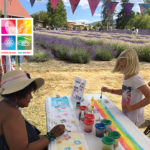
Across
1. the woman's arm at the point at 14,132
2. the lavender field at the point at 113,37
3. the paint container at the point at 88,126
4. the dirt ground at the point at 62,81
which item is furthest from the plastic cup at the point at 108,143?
the lavender field at the point at 113,37

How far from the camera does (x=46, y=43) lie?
1169 centimetres

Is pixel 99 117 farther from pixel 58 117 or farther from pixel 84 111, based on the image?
pixel 58 117

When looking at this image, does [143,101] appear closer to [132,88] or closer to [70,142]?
[132,88]

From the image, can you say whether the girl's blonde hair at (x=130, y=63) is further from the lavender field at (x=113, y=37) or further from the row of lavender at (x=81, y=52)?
the lavender field at (x=113, y=37)

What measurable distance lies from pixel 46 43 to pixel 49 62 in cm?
311

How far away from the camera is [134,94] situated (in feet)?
6.88

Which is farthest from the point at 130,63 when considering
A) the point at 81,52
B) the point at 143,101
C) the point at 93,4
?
the point at 81,52

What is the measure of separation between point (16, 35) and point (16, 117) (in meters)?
2.37

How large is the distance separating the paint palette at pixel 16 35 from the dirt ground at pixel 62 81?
128 cm

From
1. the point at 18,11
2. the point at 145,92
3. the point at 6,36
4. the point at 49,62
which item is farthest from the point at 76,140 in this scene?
the point at 18,11

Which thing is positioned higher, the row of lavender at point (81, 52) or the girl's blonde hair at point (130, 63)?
the girl's blonde hair at point (130, 63)

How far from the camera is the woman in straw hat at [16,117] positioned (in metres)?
1.19

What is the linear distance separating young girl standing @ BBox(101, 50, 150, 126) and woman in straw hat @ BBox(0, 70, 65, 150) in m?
0.90

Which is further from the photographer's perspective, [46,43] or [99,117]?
[46,43]
